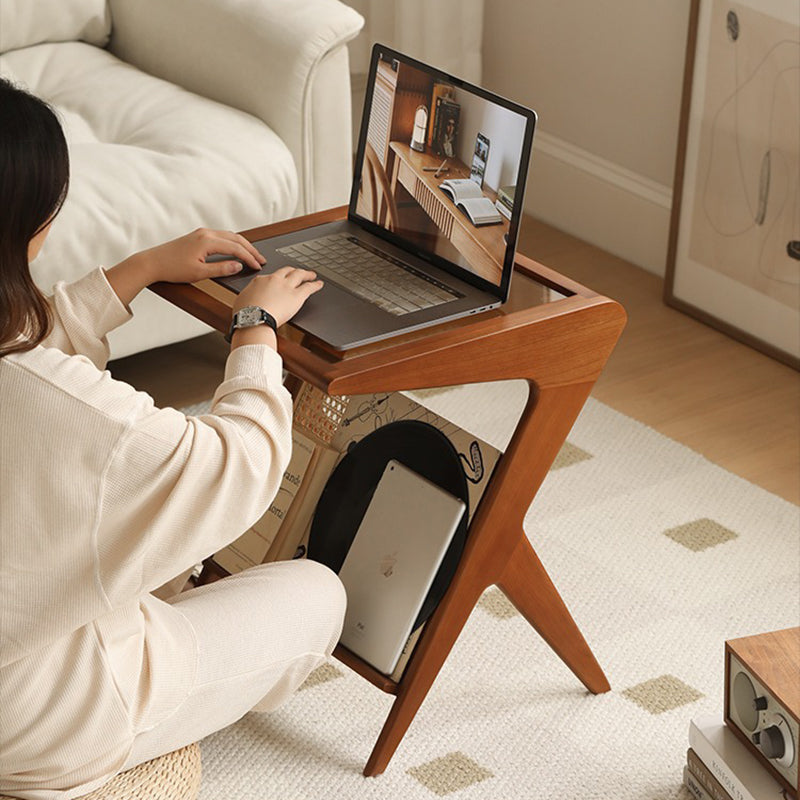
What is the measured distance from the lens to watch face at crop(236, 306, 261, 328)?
1.24m

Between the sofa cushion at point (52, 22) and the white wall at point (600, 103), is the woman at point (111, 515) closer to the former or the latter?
the sofa cushion at point (52, 22)

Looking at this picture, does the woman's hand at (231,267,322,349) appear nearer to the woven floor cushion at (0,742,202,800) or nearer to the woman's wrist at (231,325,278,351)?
the woman's wrist at (231,325,278,351)

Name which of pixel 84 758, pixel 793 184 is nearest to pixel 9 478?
pixel 84 758

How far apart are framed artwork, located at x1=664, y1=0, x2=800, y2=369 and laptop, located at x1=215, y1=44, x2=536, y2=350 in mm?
1180

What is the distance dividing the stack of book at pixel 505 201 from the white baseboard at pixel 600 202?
61.3 inches

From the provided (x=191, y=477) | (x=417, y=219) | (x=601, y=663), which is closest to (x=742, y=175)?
(x=601, y=663)

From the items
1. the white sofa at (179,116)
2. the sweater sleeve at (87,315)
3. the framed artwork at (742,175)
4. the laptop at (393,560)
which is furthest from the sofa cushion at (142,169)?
the framed artwork at (742,175)

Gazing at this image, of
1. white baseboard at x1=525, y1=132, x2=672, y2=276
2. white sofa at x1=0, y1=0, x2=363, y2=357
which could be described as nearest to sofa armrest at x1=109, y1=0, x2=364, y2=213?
white sofa at x1=0, y1=0, x2=363, y2=357

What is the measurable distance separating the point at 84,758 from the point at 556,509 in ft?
3.30

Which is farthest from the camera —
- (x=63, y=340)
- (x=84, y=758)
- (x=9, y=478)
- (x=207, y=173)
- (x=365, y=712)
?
(x=207, y=173)

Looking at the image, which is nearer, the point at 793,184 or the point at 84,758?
the point at 84,758

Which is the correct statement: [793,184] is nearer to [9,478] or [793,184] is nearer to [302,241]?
[302,241]

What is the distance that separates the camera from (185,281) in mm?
1389

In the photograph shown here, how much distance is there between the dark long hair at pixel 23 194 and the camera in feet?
3.46
